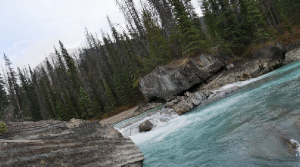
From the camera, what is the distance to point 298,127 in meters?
4.62

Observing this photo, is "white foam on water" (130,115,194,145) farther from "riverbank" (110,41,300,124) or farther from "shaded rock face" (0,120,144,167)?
"riverbank" (110,41,300,124)

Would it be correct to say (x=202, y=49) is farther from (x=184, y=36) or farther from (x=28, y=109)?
(x=28, y=109)

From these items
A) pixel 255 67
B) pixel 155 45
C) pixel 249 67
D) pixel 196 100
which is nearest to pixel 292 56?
pixel 255 67

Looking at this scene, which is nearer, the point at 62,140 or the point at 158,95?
the point at 62,140

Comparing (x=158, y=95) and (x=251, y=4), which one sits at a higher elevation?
(x=251, y=4)

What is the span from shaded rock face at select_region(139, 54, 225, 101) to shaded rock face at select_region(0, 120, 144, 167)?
63.0 feet

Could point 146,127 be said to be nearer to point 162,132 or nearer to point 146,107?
point 162,132

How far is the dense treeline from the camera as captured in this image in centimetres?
2689

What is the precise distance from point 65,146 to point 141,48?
40.9 m

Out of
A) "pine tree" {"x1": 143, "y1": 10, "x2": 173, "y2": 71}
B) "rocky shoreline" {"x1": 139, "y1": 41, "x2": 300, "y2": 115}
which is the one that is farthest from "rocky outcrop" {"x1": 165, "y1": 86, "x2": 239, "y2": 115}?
"pine tree" {"x1": 143, "y1": 10, "x2": 173, "y2": 71}

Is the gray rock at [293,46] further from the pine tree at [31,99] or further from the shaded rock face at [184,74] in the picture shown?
the pine tree at [31,99]

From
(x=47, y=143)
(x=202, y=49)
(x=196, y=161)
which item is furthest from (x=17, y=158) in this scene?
(x=202, y=49)

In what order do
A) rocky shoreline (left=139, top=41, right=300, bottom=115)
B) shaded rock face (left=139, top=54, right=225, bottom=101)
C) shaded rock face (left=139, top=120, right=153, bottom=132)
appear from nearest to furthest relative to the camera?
shaded rock face (left=139, top=120, right=153, bottom=132)
rocky shoreline (left=139, top=41, right=300, bottom=115)
shaded rock face (left=139, top=54, right=225, bottom=101)

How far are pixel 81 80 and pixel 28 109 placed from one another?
14.8m
